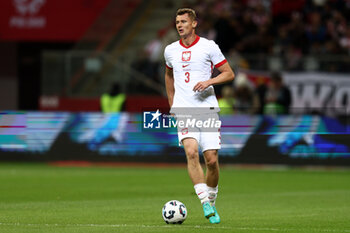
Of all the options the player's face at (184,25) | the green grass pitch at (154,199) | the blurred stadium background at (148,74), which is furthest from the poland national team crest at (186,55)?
the blurred stadium background at (148,74)

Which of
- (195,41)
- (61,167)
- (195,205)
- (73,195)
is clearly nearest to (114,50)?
(61,167)

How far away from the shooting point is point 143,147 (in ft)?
73.8

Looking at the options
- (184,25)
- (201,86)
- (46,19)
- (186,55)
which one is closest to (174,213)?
(201,86)

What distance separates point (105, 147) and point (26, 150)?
218cm

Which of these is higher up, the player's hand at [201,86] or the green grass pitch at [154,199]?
the player's hand at [201,86]

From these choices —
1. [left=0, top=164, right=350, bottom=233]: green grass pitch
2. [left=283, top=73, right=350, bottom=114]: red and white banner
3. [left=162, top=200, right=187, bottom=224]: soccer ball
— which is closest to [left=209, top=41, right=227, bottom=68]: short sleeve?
[left=162, top=200, right=187, bottom=224]: soccer ball

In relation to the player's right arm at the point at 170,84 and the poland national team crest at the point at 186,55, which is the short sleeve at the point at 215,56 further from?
the player's right arm at the point at 170,84

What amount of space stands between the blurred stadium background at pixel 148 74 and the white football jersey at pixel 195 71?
11158mm

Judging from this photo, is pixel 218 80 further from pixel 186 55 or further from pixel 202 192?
pixel 202 192

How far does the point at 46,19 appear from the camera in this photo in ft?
101

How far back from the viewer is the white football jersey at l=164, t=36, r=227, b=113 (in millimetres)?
10492

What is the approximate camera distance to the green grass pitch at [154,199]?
33.3 ft

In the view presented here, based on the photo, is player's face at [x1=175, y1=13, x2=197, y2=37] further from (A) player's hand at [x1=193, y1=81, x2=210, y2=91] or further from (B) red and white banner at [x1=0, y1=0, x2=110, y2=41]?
(B) red and white banner at [x1=0, y1=0, x2=110, y2=41]

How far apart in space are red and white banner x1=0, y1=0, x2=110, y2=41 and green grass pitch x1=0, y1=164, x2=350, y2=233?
920cm
